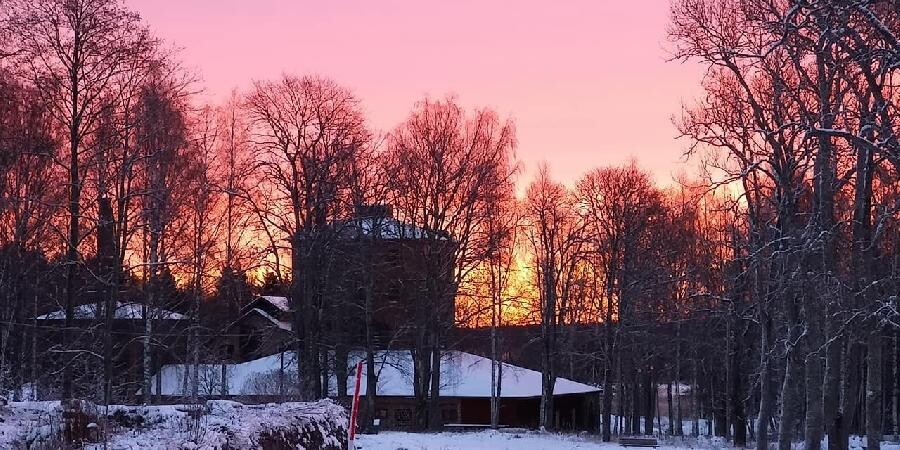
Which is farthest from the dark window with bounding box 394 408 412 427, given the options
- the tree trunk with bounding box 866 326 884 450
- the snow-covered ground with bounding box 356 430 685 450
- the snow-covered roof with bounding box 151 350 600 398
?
the tree trunk with bounding box 866 326 884 450

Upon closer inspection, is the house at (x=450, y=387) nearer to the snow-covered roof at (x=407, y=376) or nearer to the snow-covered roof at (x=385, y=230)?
the snow-covered roof at (x=407, y=376)

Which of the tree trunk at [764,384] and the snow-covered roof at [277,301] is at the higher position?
the snow-covered roof at [277,301]

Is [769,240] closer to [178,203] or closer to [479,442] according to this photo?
[479,442]

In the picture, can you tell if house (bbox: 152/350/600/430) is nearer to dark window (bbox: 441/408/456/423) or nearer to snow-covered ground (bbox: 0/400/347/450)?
dark window (bbox: 441/408/456/423)

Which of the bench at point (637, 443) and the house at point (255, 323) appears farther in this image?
the house at point (255, 323)

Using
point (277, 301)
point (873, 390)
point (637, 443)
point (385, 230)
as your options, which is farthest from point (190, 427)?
point (277, 301)

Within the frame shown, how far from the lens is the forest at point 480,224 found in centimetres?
1791

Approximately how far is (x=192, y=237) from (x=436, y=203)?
10.4 m

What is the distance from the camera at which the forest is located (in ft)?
58.7

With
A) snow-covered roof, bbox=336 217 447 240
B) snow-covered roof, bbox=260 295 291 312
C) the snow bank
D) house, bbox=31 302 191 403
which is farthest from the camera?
snow-covered roof, bbox=260 295 291 312

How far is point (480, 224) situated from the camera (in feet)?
128

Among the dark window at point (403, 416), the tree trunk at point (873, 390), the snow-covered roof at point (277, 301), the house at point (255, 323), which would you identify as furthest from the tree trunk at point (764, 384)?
the snow-covered roof at point (277, 301)

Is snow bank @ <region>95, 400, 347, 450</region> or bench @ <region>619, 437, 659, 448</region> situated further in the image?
bench @ <region>619, 437, 659, 448</region>

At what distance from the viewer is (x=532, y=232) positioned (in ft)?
152
